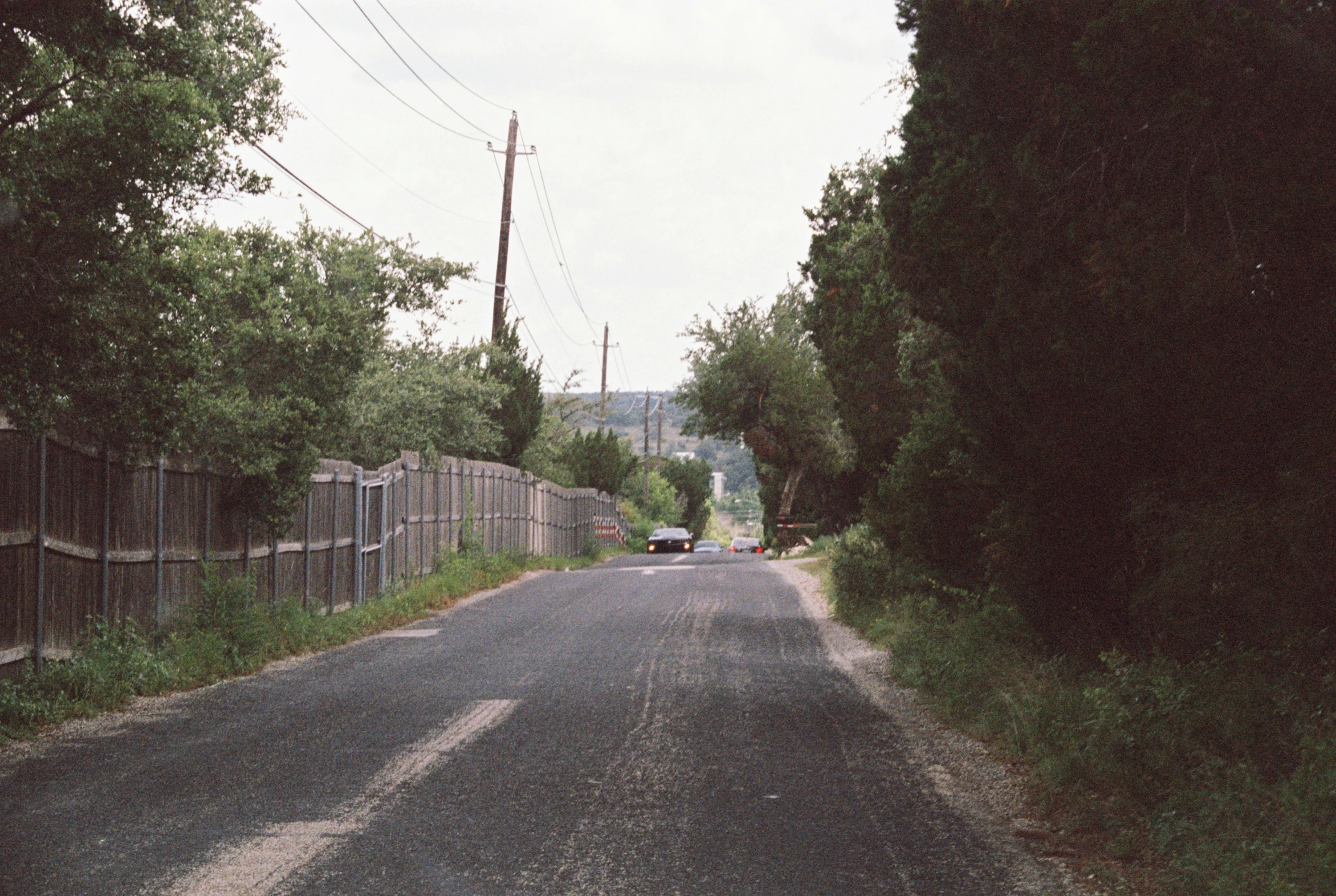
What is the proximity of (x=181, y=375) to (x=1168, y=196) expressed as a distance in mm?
6724

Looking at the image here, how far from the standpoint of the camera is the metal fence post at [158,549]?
39.1ft

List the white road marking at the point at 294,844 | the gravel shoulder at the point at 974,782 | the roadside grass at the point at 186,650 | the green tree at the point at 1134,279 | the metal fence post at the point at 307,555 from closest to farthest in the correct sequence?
the white road marking at the point at 294,844 → the gravel shoulder at the point at 974,782 → the green tree at the point at 1134,279 → the roadside grass at the point at 186,650 → the metal fence post at the point at 307,555

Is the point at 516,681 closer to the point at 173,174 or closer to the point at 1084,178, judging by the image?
the point at 173,174

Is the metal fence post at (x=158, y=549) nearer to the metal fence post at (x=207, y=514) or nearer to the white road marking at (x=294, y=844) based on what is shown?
the metal fence post at (x=207, y=514)

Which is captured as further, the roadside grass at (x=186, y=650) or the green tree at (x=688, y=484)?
the green tree at (x=688, y=484)

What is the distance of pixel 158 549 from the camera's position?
471 inches

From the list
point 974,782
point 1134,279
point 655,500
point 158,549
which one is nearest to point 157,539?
point 158,549

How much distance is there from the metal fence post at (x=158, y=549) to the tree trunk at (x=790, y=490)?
33.4 metres

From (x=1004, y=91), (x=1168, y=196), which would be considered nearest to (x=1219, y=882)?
(x=1168, y=196)

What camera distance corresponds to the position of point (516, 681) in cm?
1096

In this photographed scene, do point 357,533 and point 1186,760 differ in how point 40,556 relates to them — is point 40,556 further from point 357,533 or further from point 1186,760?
point 357,533

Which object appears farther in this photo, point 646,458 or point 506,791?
point 646,458

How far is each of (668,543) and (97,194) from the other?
153ft

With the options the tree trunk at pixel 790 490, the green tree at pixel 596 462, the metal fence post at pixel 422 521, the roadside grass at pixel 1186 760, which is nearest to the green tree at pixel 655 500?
the green tree at pixel 596 462
